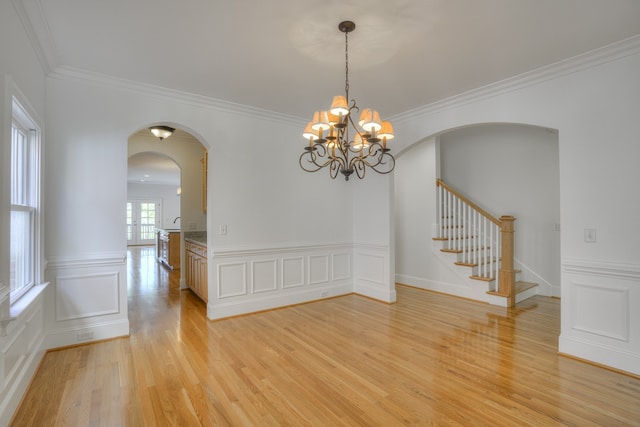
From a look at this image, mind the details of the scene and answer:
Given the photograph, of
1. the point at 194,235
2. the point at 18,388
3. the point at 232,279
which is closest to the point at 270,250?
the point at 232,279

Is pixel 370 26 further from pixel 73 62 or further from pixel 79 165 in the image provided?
pixel 79 165

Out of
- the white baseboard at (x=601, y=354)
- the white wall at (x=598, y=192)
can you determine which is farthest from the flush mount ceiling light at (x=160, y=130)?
the white baseboard at (x=601, y=354)

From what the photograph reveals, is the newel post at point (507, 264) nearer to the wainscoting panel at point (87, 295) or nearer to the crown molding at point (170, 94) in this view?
the crown molding at point (170, 94)

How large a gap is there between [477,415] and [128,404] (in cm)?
240

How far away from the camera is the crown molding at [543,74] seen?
2.72 m

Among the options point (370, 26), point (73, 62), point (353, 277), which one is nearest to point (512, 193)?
point (353, 277)

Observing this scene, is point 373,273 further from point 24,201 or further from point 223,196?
point 24,201

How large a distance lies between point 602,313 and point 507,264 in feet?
5.80

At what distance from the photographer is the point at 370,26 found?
243cm

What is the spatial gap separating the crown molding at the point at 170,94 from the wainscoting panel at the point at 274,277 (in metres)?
1.86

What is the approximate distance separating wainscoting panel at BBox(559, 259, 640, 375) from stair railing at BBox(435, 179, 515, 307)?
5.04ft

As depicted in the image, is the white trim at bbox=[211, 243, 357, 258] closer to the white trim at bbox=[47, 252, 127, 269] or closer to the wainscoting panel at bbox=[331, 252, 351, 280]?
the wainscoting panel at bbox=[331, 252, 351, 280]

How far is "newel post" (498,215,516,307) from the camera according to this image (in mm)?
4531

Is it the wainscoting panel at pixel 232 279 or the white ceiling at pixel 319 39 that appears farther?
the wainscoting panel at pixel 232 279
